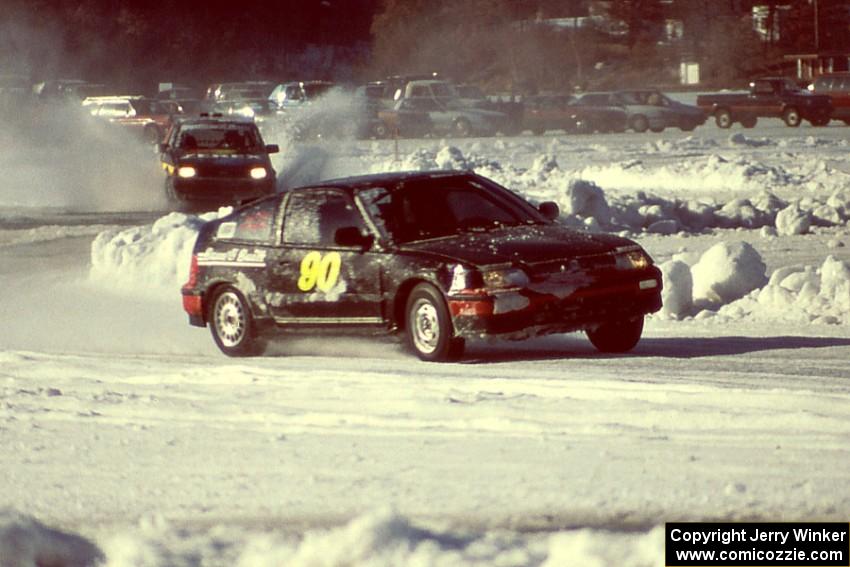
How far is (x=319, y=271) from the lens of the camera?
11344mm

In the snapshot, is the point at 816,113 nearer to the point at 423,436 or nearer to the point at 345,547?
the point at 423,436

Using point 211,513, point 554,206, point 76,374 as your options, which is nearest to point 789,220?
point 554,206

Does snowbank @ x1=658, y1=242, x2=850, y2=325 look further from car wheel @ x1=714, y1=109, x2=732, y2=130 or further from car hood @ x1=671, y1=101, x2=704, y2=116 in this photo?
car wheel @ x1=714, y1=109, x2=732, y2=130

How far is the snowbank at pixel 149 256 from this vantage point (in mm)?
17234

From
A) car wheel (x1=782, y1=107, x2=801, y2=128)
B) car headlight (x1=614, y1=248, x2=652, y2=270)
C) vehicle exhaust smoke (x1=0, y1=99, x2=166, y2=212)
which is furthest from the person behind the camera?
car wheel (x1=782, y1=107, x2=801, y2=128)

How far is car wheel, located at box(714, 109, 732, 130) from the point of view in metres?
54.0

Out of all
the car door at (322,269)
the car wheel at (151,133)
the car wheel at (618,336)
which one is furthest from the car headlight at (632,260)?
the car wheel at (151,133)

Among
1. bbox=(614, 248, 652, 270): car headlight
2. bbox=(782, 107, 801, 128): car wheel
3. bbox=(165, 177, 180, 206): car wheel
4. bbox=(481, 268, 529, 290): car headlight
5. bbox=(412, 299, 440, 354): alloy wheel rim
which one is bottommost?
bbox=(412, 299, 440, 354): alloy wheel rim

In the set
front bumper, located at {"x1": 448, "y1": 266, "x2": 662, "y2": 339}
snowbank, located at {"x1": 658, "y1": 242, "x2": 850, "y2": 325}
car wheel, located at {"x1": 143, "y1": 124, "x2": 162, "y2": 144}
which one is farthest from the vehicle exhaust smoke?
front bumper, located at {"x1": 448, "y1": 266, "x2": 662, "y2": 339}

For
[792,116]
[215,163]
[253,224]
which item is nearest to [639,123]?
[792,116]

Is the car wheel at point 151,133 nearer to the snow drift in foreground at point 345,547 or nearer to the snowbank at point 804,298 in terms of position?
the snowbank at point 804,298

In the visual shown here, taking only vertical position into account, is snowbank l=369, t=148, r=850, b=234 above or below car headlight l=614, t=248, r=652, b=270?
above

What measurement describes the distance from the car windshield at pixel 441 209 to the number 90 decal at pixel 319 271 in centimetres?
43

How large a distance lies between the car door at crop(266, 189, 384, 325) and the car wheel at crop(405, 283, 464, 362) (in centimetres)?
26
